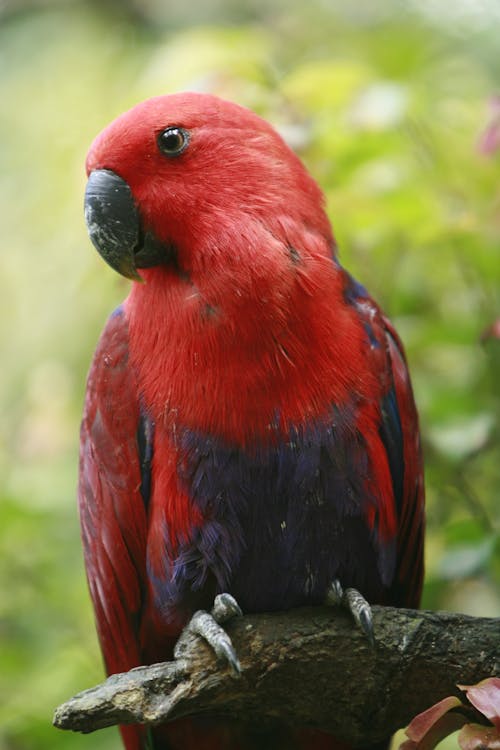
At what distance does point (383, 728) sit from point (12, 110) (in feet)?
13.8

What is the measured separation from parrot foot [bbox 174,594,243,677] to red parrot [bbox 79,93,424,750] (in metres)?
0.07

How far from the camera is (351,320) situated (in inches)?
97.4

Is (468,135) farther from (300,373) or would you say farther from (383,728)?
(383,728)

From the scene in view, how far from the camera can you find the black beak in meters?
2.31

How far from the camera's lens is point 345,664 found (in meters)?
2.22

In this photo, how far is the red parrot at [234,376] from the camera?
2.30m

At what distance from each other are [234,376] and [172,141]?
57 centimetres

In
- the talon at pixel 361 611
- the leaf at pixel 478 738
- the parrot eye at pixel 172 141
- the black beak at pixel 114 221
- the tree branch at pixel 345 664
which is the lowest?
the leaf at pixel 478 738

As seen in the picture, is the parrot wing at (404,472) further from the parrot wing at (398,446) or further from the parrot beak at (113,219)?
the parrot beak at (113,219)

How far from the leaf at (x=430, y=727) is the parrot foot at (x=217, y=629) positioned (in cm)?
43

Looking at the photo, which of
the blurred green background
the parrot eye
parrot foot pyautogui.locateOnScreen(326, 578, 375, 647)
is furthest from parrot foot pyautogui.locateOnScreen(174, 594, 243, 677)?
the parrot eye

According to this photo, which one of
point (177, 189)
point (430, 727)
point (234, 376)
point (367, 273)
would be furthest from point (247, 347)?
point (367, 273)

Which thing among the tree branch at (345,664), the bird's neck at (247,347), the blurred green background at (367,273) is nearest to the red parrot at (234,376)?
the bird's neck at (247,347)

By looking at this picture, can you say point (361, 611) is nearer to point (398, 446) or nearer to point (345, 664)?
point (345, 664)
